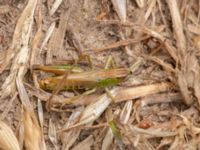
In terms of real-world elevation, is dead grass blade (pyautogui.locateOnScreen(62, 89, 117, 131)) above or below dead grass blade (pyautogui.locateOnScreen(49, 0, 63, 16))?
below

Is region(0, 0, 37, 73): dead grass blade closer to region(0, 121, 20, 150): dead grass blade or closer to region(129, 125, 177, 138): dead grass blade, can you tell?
region(0, 121, 20, 150): dead grass blade

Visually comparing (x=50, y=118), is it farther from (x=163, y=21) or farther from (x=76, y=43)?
(x=163, y=21)

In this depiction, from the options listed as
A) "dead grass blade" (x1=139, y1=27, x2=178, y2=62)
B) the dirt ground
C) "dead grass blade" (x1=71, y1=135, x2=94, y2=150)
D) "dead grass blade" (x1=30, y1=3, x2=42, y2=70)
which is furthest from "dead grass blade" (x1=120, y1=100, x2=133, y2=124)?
"dead grass blade" (x1=30, y1=3, x2=42, y2=70)

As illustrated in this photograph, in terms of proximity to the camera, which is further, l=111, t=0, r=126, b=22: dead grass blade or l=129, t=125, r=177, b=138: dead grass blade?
l=111, t=0, r=126, b=22: dead grass blade

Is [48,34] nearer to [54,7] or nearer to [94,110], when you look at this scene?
[54,7]

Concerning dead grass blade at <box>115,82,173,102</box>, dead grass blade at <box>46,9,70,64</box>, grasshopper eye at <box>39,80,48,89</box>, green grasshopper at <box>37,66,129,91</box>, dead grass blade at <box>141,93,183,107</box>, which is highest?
dead grass blade at <box>46,9,70,64</box>
